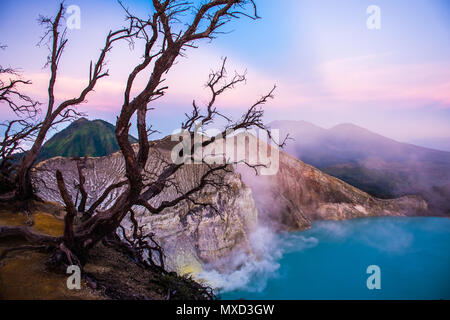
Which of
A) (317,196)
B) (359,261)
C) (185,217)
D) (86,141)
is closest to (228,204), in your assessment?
(185,217)

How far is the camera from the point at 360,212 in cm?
3941

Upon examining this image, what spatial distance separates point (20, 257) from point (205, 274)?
1652 centimetres

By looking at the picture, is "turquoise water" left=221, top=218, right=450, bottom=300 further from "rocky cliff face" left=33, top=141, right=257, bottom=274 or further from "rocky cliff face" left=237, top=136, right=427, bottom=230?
"rocky cliff face" left=33, top=141, right=257, bottom=274

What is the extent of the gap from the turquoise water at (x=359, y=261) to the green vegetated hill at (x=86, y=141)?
189 feet

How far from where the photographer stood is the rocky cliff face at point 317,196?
38.8 m

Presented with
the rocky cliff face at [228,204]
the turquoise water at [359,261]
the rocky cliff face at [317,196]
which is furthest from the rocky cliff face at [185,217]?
the rocky cliff face at [317,196]

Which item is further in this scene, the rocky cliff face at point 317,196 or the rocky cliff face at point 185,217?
the rocky cliff face at point 317,196

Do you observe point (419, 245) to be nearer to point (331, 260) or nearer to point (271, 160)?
point (331, 260)

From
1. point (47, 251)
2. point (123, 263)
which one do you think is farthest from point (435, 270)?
point (47, 251)

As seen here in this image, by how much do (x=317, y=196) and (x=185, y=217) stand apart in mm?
25758

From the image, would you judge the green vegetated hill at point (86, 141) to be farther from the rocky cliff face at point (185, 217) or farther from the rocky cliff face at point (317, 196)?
the rocky cliff face at point (185, 217)

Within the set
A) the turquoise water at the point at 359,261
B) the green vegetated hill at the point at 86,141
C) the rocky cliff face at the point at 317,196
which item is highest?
the green vegetated hill at the point at 86,141

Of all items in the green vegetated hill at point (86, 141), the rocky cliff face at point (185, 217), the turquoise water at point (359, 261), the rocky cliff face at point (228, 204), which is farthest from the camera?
the green vegetated hill at point (86, 141)

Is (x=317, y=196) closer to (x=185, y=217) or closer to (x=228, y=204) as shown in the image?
(x=228, y=204)
